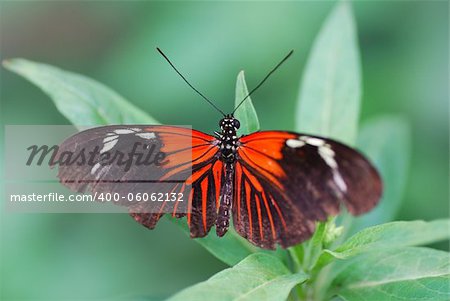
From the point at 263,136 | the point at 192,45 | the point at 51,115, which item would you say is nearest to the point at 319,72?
the point at 263,136

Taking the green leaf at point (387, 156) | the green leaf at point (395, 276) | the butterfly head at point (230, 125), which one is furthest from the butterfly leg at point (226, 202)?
the green leaf at point (387, 156)

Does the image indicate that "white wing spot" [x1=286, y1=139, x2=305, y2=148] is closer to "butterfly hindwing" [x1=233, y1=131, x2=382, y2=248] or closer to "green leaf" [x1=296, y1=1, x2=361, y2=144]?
"butterfly hindwing" [x1=233, y1=131, x2=382, y2=248]

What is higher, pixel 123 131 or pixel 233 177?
pixel 123 131

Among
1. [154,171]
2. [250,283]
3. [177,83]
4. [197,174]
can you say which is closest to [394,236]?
[250,283]

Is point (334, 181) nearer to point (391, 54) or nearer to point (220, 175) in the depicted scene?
point (220, 175)

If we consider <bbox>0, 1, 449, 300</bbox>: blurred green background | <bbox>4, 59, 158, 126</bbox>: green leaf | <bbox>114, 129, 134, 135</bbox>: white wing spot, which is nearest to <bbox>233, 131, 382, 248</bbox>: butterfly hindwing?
<bbox>114, 129, 134, 135</bbox>: white wing spot

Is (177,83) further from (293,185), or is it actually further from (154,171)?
(293,185)
